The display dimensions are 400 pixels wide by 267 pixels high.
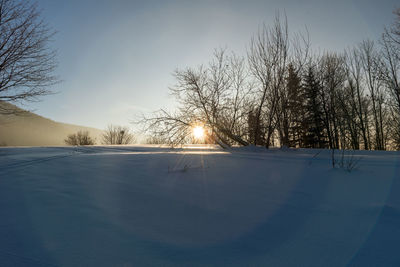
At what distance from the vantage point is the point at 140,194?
6.98 ft

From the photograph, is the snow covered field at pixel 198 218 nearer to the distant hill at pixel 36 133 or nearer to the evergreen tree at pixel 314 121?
the evergreen tree at pixel 314 121

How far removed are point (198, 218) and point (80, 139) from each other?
3452 centimetres

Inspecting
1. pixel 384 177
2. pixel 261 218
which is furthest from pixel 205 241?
pixel 384 177

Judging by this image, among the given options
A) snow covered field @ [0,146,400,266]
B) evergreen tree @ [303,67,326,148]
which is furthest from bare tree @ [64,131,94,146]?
snow covered field @ [0,146,400,266]

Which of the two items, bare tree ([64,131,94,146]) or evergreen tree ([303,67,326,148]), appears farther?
bare tree ([64,131,94,146])

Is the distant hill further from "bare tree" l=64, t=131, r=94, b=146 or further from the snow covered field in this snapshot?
the snow covered field

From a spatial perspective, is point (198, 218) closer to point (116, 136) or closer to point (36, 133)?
point (116, 136)

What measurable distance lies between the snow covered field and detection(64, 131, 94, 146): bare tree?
30895 mm

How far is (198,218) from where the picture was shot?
169 cm

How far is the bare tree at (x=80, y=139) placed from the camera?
30.1 meters

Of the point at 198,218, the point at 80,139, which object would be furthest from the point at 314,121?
the point at 80,139

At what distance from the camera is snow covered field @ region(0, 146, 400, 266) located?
3.99ft

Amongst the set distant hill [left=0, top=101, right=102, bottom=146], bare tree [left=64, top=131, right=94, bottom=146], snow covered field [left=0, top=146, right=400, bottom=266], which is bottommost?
snow covered field [left=0, top=146, right=400, bottom=266]

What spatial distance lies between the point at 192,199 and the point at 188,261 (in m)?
0.87
